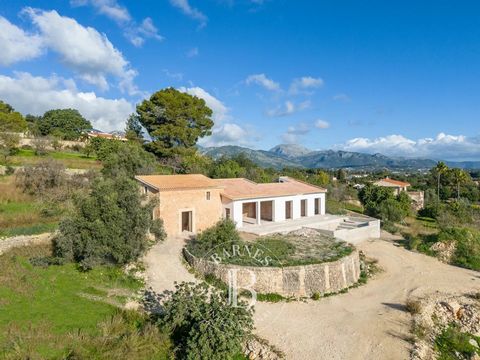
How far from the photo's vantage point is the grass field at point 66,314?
436 inches

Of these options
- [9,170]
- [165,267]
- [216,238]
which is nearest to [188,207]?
[216,238]

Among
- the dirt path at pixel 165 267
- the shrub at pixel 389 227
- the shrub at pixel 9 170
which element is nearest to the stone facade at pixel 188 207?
the dirt path at pixel 165 267

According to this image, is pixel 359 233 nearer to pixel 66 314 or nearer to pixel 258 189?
pixel 258 189

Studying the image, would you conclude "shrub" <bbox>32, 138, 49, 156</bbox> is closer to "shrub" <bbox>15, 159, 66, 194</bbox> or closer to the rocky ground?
"shrub" <bbox>15, 159, 66, 194</bbox>

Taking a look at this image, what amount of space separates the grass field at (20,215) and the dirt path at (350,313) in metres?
6.35

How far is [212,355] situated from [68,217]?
10.0 m

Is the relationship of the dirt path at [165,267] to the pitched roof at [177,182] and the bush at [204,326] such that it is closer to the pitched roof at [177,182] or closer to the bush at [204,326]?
the bush at [204,326]

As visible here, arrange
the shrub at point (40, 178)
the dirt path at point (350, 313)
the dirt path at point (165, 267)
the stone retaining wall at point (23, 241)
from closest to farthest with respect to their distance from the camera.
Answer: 1. the dirt path at point (350, 313)
2. the dirt path at point (165, 267)
3. the stone retaining wall at point (23, 241)
4. the shrub at point (40, 178)

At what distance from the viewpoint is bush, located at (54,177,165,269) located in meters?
16.1

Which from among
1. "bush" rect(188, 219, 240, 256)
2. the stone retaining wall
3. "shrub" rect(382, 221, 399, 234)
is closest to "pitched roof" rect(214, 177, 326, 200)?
"bush" rect(188, 219, 240, 256)

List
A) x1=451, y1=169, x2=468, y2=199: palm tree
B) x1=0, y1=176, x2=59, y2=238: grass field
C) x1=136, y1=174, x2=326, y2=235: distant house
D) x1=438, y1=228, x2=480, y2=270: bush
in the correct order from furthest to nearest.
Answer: x1=451, y1=169, x2=468, y2=199: palm tree → x1=438, y1=228, x2=480, y2=270: bush → x1=136, y1=174, x2=326, y2=235: distant house → x1=0, y1=176, x2=59, y2=238: grass field

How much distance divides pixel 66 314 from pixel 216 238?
7601mm

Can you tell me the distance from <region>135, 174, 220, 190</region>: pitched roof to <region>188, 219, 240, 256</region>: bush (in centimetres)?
458

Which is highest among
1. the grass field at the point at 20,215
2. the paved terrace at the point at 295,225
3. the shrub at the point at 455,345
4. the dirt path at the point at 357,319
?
the grass field at the point at 20,215
